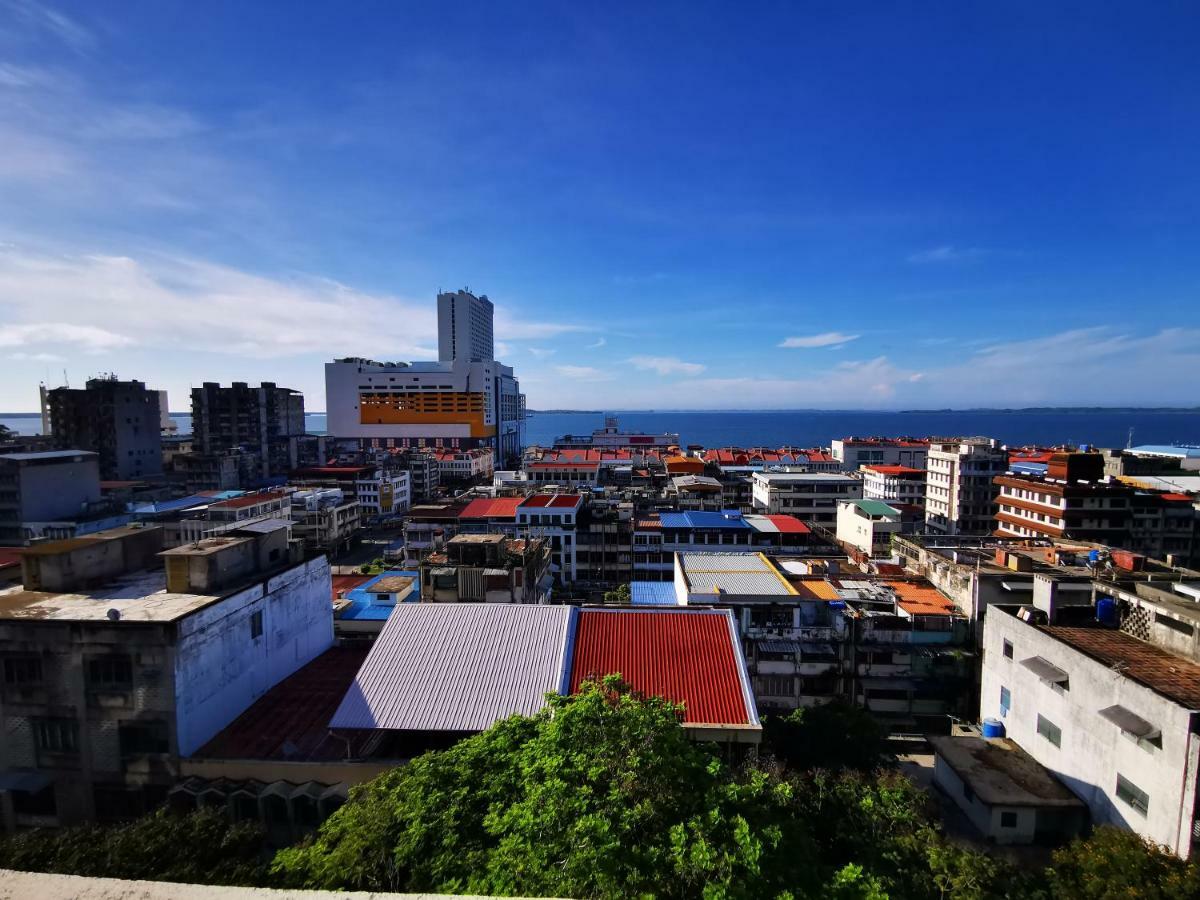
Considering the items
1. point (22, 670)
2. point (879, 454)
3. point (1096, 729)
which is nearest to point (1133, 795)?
point (1096, 729)

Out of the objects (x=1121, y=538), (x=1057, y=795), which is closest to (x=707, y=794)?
(x=1057, y=795)

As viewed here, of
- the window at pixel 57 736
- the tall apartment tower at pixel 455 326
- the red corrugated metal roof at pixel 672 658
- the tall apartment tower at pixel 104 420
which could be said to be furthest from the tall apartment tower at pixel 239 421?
the red corrugated metal roof at pixel 672 658

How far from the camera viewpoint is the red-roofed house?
1667 cm

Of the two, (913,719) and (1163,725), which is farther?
(913,719)

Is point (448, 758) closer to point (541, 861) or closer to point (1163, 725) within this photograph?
point (541, 861)

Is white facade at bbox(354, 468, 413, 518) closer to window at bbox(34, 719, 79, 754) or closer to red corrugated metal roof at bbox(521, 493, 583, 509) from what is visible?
red corrugated metal roof at bbox(521, 493, 583, 509)

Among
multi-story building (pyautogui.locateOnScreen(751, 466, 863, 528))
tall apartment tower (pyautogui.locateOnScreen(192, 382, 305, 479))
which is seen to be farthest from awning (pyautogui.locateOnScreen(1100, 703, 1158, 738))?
tall apartment tower (pyautogui.locateOnScreen(192, 382, 305, 479))

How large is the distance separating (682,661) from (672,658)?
0.33m

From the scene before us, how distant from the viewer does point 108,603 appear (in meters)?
18.1

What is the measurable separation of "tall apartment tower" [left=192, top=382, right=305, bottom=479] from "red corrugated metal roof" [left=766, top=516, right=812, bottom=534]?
9309 cm

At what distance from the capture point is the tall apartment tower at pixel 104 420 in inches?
3506

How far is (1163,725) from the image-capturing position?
14914mm

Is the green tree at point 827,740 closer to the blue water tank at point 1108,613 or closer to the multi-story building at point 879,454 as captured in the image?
the blue water tank at point 1108,613

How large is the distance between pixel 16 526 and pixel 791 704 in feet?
238
